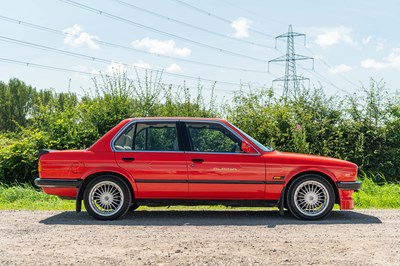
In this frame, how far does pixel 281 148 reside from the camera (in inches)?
543

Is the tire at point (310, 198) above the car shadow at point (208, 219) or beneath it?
above

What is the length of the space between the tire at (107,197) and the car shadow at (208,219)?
0.51 feet

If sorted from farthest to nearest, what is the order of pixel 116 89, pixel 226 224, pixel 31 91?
pixel 31 91
pixel 116 89
pixel 226 224

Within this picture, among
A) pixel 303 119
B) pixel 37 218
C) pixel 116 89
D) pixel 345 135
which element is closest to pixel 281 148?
pixel 303 119

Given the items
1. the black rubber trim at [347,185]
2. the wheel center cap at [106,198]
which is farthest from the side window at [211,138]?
the black rubber trim at [347,185]

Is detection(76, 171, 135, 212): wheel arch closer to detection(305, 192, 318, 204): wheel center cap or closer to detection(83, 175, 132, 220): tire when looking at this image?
detection(83, 175, 132, 220): tire

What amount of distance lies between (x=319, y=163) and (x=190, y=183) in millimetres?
2138

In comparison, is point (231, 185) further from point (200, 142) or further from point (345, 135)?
point (345, 135)

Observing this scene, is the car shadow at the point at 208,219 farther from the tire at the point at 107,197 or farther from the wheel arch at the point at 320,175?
the wheel arch at the point at 320,175

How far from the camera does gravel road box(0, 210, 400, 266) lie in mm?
5152

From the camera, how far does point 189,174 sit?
25.1 feet

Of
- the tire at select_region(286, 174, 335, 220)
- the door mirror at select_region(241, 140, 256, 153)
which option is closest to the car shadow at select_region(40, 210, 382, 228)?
the tire at select_region(286, 174, 335, 220)

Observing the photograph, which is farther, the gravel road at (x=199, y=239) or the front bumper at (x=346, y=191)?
the front bumper at (x=346, y=191)

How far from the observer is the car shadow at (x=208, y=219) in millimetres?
7449
